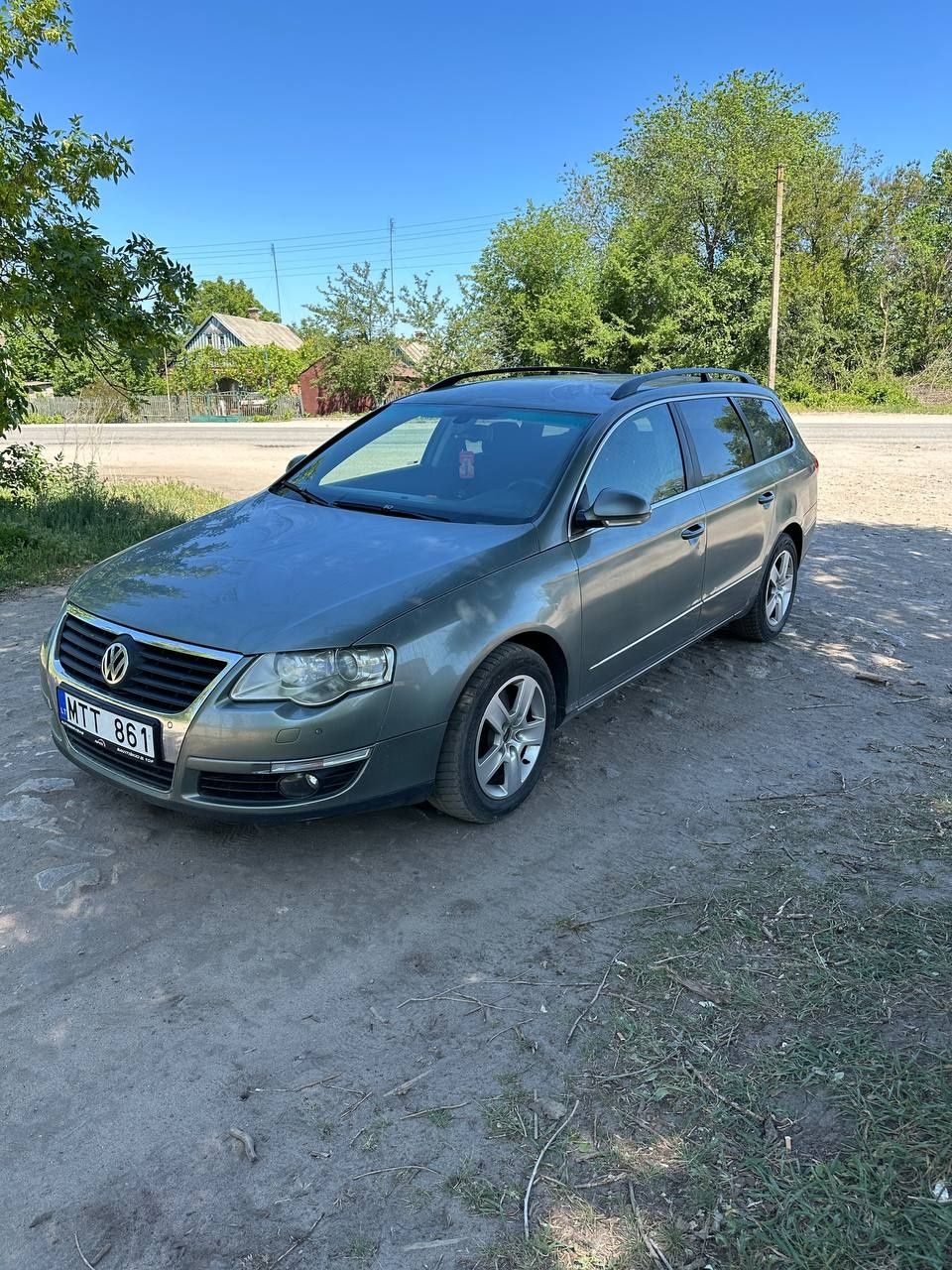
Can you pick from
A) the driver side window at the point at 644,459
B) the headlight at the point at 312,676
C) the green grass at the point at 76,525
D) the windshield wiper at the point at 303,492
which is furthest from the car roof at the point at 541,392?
the green grass at the point at 76,525

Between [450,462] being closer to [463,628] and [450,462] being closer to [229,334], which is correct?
[463,628]

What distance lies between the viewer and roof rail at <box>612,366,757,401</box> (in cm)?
478

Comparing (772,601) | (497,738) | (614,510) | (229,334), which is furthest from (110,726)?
(229,334)

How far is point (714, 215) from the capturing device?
132 feet

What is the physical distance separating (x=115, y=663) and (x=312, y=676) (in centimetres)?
77

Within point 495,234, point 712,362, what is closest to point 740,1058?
point 712,362

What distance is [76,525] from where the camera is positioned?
379 inches

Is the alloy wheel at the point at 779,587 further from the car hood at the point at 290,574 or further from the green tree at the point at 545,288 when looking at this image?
the green tree at the point at 545,288

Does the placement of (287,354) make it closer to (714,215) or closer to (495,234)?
(495,234)

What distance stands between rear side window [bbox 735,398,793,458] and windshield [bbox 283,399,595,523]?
6.10 feet

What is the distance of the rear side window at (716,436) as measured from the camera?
5145 millimetres

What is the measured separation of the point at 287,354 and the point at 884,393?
1687 inches

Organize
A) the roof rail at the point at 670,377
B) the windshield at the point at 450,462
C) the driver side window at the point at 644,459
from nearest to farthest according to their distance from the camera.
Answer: the windshield at the point at 450,462 < the driver side window at the point at 644,459 < the roof rail at the point at 670,377

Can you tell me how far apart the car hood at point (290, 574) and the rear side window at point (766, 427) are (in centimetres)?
262
